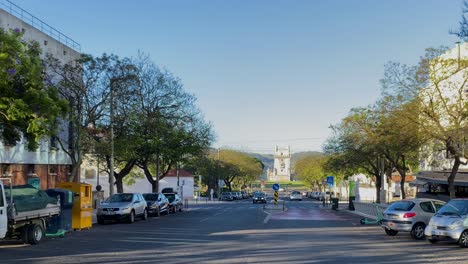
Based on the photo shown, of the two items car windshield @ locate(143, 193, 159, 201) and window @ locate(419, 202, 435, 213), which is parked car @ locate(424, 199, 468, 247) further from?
car windshield @ locate(143, 193, 159, 201)

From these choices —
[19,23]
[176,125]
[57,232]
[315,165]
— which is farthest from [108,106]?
[315,165]

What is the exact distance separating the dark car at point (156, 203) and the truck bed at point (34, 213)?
15800mm

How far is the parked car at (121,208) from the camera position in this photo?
28922 millimetres

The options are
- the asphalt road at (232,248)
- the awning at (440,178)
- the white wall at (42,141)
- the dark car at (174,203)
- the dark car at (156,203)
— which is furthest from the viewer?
the dark car at (174,203)

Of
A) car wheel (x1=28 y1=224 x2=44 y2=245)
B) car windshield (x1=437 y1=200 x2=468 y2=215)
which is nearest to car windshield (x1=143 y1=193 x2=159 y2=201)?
car wheel (x1=28 y1=224 x2=44 y2=245)

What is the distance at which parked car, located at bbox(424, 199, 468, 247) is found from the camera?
57.9 feet

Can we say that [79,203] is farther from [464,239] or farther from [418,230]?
[464,239]

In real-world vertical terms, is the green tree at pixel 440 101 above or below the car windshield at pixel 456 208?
above

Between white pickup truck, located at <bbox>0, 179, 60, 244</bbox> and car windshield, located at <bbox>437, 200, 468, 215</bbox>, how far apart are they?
1326cm

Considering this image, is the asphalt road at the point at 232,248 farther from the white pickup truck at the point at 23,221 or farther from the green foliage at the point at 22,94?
the green foliage at the point at 22,94

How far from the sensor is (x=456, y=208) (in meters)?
18.8

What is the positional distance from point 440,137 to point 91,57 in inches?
768

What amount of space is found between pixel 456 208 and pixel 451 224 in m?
1.15

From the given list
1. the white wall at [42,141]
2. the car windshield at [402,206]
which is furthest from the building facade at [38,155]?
the car windshield at [402,206]
